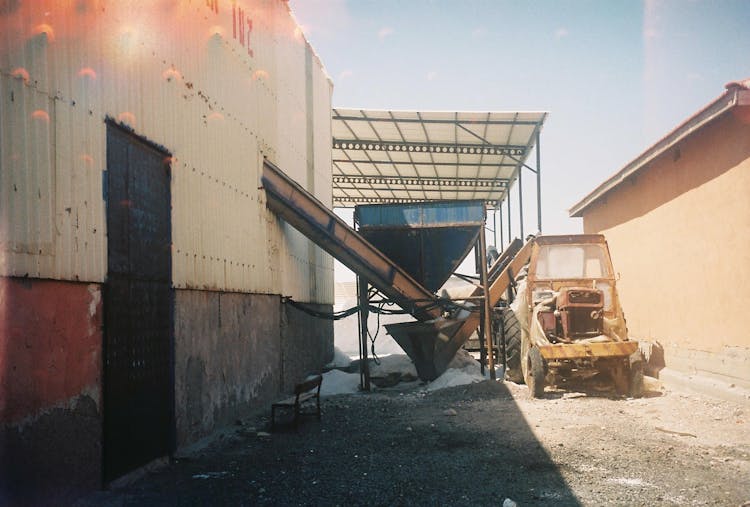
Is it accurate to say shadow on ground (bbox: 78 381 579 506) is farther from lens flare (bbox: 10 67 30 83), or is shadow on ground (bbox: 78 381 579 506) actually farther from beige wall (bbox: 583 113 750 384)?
beige wall (bbox: 583 113 750 384)

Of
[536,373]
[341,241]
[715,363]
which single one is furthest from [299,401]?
[715,363]

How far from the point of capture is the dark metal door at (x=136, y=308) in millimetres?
5164

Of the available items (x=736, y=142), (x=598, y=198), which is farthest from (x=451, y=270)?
(x=736, y=142)

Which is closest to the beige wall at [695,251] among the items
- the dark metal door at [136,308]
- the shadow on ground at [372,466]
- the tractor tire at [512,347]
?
the tractor tire at [512,347]

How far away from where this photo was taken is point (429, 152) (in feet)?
58.6

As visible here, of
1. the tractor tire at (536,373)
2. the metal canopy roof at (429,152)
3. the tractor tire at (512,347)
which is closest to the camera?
the tractor tire at (536,373)

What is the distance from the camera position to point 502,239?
82.1 feet

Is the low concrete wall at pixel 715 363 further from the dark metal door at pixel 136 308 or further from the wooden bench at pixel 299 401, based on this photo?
the dark metal door at pixel 136 308

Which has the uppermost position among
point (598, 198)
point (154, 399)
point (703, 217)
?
point (598, 198)

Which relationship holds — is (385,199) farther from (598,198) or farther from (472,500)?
(472,500)

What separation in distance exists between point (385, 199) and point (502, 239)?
546 cm

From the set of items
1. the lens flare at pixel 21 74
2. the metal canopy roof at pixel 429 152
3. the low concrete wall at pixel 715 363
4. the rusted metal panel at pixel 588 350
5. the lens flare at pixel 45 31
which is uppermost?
the metal canopy roof at pixel 429 152

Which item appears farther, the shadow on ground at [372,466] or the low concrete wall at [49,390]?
the shadow on ground at [372,466]

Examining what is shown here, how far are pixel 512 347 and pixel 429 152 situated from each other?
27.4 feet
